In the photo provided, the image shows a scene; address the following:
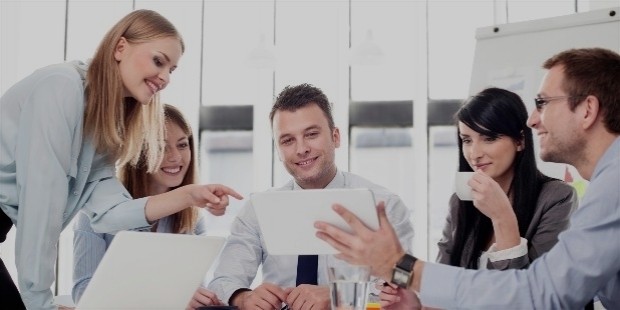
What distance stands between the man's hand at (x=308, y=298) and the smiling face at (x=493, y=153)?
2.38ft

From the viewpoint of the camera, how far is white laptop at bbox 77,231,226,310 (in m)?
1.57

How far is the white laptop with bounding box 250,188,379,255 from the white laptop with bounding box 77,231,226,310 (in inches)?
6.6

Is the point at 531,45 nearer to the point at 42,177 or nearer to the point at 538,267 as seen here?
the point at 538,267

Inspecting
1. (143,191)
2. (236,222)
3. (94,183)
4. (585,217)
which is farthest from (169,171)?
(585,217)

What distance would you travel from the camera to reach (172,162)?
2816mm

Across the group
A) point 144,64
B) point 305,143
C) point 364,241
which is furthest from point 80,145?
point 364,241

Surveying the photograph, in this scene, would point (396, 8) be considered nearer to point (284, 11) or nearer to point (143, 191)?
point (284, 11)

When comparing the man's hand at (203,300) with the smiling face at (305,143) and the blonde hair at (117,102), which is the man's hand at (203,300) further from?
the smiling face at (305,143)

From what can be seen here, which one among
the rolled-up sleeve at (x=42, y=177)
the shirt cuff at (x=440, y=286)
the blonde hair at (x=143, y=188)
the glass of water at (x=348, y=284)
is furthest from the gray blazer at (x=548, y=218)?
the rolled-up sleeve at (x=42, y=177)

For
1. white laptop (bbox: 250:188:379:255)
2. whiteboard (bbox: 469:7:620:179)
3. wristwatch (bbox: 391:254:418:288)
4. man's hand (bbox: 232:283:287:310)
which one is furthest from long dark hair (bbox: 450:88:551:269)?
whiteboard (bbox: 469:7:620:179)

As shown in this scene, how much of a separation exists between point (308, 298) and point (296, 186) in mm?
869

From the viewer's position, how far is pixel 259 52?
18.4 ft

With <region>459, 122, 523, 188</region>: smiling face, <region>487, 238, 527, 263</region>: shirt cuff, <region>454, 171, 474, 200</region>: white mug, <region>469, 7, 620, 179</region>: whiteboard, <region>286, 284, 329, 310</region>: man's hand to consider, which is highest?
→ <region>469, 7, 620, 179</region>: whiteboard

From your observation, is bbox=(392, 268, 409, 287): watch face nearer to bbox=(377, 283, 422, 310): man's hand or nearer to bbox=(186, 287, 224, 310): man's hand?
bbox=(377, 283, 422, 310): man's hand
